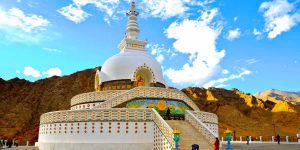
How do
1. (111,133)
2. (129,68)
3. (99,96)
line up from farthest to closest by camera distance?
(129,68)
(99,96)
(111,133)

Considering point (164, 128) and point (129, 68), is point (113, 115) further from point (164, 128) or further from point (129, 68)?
point (129, 68)

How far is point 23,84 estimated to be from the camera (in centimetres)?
10569

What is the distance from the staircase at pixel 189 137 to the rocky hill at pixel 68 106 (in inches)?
2091

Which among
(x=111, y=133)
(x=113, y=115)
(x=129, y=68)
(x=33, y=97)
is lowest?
Answer: (x=111, y=133)

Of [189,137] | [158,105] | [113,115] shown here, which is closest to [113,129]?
[113,115]

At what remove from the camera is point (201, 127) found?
20.0 meters

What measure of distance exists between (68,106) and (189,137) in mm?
74433

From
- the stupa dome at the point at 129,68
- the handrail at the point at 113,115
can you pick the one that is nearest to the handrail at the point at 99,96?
the stupa dome at the point at 129,68

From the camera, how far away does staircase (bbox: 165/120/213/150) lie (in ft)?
58.0

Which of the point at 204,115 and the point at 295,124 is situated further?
the point at 295,124

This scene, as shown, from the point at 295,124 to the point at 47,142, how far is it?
238 feet

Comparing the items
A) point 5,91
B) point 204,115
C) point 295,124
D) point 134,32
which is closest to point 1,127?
point 5,91

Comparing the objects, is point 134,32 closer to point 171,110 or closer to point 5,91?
point 171,110

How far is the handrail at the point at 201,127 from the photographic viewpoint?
61.2 feet
